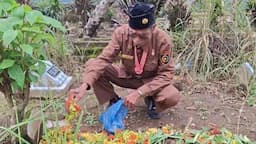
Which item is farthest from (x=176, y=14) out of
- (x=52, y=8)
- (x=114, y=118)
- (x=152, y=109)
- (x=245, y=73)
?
(x=114, y=118)

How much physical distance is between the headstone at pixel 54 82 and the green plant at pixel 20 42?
5.70 ft

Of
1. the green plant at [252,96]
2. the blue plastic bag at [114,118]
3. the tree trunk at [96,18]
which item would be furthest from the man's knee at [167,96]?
the tree trunk at [96,18]

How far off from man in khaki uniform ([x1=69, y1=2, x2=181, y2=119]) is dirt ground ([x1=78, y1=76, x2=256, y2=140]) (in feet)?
0.49

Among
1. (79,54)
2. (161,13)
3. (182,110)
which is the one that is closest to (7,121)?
(182,110)

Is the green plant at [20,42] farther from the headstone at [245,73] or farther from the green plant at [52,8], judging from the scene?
the green plant at [52,8]

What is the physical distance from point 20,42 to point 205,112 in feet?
7.53

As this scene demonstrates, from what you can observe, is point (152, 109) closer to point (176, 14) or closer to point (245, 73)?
point (245, 73)

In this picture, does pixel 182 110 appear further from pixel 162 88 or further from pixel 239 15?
pixel 239 15

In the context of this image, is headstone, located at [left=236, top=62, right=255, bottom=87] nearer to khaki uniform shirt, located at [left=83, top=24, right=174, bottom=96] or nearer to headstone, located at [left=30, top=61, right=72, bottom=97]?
khaki uniform shirt, located at [left=83, top=24, right=174, bottom=96]

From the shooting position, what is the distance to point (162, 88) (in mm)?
4039

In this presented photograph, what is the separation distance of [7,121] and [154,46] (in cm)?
129

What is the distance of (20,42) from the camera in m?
2.56

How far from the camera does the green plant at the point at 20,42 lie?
2473 millimetres

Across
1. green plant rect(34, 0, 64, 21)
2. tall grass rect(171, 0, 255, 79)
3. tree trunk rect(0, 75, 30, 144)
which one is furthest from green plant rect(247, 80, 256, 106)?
green plant rect(34, 0, 64, 21)
